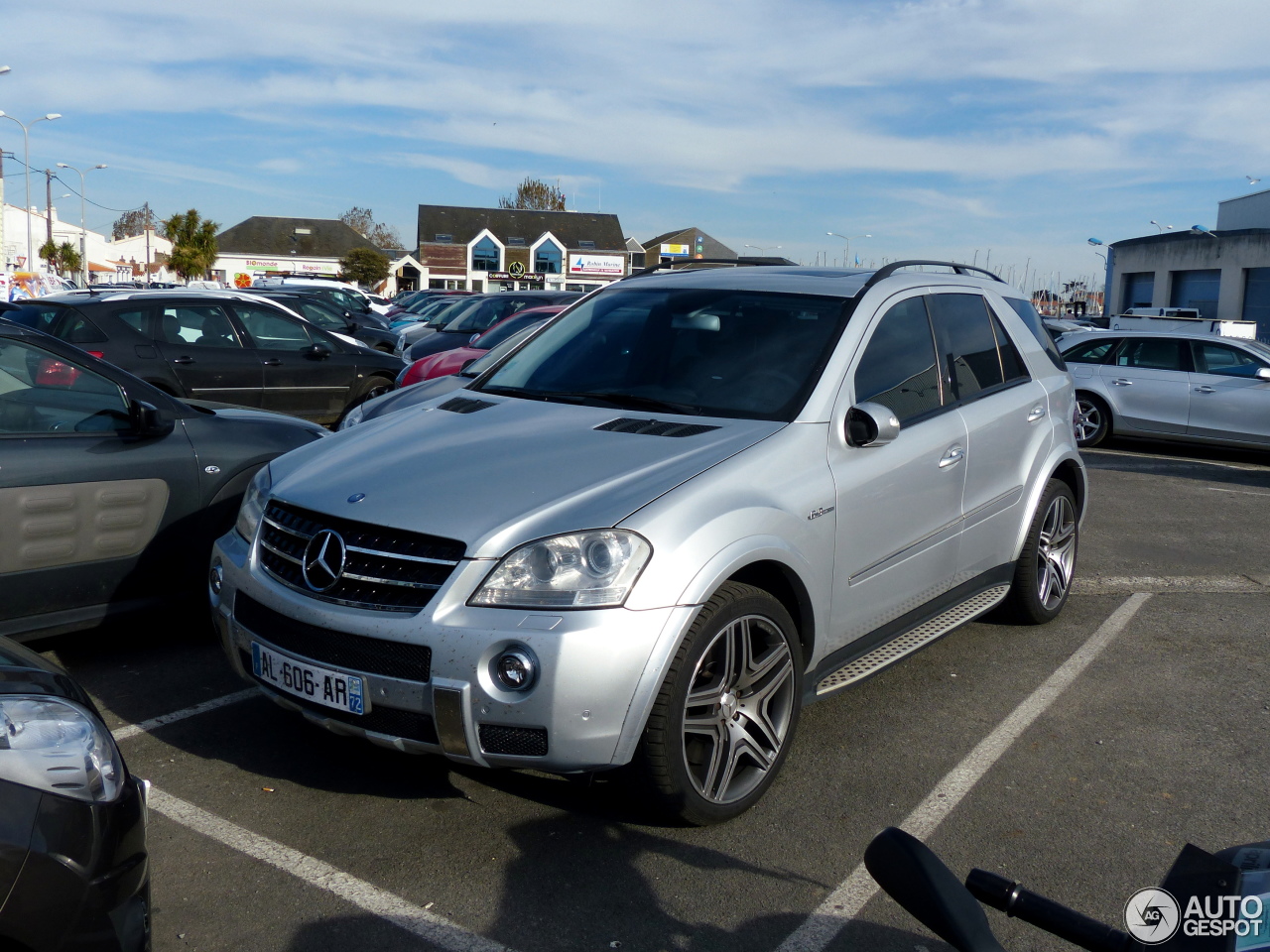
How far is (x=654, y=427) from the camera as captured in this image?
13.0ft

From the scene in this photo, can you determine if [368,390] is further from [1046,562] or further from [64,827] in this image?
[64,827]

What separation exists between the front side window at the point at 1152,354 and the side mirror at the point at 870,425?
35.8 ft

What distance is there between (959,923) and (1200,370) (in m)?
13.5

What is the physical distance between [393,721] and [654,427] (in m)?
1.38

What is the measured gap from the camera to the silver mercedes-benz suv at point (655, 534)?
3.13 metres

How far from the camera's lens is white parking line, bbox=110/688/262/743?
14.0 feet

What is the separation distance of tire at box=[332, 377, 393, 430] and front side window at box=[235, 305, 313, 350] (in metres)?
0.77

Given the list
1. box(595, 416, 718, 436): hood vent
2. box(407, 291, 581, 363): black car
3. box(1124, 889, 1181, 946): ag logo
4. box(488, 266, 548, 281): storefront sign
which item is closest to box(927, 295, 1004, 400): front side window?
box(595, 416, 718, 436): hood vent

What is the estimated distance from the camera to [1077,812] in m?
3.73

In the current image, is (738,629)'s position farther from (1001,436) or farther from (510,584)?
(1001,436)

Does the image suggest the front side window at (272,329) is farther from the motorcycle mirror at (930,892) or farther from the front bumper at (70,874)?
the motorcycle mirror at (930,892)

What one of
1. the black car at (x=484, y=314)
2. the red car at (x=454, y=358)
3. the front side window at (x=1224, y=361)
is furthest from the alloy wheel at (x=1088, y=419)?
the red car at (x=454, y=358)

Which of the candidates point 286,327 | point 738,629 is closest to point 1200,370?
point 286,327

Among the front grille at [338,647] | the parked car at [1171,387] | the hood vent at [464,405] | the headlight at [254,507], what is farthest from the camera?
the parked car at [1171,387]
